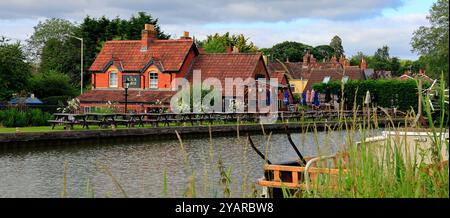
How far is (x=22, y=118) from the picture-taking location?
3506 centimetres

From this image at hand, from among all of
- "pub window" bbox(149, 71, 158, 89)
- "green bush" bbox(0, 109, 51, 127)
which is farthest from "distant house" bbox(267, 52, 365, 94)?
"green bush" bbox(0, 109, 51, 127)

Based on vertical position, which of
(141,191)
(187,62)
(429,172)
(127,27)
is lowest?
(141,191)

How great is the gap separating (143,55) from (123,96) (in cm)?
494

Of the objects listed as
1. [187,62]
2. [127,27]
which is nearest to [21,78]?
[187,62]

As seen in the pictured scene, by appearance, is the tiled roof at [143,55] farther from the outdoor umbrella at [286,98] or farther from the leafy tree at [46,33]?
the leafy tree at [46,33]

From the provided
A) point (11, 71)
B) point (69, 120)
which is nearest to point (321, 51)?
point (11, 71)

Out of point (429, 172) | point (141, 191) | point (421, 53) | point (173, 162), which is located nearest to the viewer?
point (429, 172)

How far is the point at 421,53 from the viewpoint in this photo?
66750 mm

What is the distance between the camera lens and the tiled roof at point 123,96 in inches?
1898

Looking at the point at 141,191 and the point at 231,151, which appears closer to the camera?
the point at 141,191

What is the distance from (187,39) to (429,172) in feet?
164

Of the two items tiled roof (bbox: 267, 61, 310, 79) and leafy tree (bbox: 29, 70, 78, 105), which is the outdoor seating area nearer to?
leafy tree (bbox: 29, 70, 78, 105)

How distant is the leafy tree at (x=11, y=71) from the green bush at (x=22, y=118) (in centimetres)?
581
